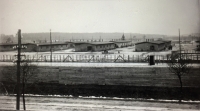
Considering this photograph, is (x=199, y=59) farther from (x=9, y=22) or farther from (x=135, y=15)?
(x=9, y=22)

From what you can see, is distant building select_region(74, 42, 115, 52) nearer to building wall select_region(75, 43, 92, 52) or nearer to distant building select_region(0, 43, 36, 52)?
building wall select_region(75, 43, 92, 52)

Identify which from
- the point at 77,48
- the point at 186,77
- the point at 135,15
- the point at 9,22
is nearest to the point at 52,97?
the point at 77,48

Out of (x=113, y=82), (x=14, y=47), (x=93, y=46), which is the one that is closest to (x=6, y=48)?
(x=14, y=47)

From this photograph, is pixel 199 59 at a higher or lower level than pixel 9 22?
lower

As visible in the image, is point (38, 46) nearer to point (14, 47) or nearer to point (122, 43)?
point (14, 47)

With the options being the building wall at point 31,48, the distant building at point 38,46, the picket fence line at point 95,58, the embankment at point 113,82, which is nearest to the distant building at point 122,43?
the picket fence line at point 95,58

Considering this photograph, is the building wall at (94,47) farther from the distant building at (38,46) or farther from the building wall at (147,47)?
the building wall at (147,47)

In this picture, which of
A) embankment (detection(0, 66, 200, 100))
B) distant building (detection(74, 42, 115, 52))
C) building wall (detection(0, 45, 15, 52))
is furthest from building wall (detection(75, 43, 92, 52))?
building wall (detection(0, 45, 15, 52))
